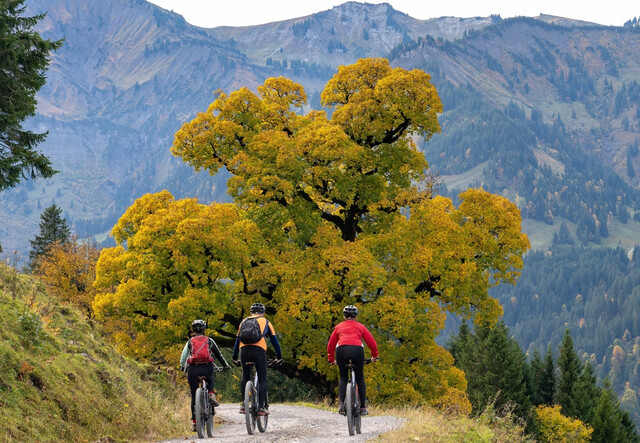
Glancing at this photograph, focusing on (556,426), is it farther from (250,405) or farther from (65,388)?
(65,388)

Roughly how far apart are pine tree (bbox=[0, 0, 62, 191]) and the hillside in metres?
3.61

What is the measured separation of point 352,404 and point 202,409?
10.9 ft

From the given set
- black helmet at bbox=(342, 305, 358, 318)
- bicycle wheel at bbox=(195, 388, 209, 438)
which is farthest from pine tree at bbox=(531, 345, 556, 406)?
bicycle wheel at bbox=(195, 388, 209, 438)

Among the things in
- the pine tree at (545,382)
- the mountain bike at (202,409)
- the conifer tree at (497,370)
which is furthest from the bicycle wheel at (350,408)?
the pine tree at (545,382)

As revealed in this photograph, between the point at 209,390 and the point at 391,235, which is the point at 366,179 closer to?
the point at 391,235

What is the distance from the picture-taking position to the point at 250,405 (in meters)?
15.9

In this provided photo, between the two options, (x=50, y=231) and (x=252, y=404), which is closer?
(x=252, y=404)

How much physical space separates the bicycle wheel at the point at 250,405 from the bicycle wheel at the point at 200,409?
0.91 metres

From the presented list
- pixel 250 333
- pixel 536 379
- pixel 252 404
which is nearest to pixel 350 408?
pixel 252 404

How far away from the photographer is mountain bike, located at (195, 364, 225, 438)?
602 inches

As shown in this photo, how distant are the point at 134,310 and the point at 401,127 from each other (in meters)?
15.4

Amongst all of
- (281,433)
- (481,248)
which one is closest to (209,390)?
(281,433)

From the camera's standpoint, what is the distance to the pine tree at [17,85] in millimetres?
19737

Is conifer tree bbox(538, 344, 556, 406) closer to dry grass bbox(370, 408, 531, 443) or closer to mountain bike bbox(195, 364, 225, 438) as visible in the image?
dry grass bbox(370, 408, 531, 443)
